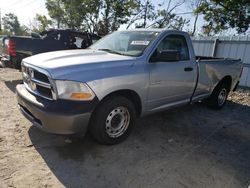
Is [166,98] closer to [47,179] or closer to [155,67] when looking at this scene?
[155,67]

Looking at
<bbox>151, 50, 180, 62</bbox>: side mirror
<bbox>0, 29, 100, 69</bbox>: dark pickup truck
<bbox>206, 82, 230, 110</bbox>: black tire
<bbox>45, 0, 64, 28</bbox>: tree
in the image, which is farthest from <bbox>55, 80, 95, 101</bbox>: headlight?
<bbox>45, 0, 64, 28</bbox>: tree

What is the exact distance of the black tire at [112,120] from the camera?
10.5ft

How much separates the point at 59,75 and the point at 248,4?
51.6ft

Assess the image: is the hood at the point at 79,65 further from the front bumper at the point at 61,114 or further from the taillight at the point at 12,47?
the taillight at the point at 12,47

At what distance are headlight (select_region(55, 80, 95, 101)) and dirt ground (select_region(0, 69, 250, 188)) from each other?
90cm

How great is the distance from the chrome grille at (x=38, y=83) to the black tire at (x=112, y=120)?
68 cm

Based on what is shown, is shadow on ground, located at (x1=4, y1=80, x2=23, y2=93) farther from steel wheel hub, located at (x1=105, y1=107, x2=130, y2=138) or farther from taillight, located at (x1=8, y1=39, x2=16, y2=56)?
steel wheel hub, located at (x1=105, y1=107, x2=130, y2=138)

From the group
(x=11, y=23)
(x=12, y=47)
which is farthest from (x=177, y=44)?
(x=11, y=23)

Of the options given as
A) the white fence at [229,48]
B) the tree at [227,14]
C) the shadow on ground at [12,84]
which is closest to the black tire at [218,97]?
the white fence at [229,48]

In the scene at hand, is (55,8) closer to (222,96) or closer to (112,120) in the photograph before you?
(222,96)

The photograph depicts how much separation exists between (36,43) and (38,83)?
14.5 ft

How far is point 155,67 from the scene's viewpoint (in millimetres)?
3740

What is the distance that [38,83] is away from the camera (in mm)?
3152

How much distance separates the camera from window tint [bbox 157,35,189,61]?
162 inches
